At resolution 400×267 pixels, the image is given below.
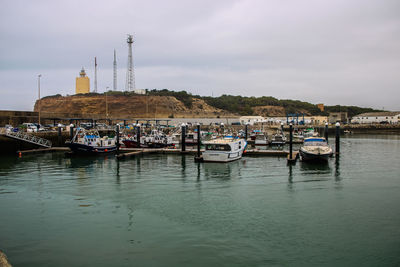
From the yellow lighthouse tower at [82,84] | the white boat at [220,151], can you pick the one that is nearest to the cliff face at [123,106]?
the yellow lighthouse tower at [82,84]

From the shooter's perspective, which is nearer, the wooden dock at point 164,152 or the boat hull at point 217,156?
the boat hull at point 217,156

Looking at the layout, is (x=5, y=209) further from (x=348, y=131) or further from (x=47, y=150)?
(x=348, y=131)

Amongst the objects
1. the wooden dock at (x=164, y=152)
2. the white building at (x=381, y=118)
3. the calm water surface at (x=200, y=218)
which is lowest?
the calm water surface at (x=200, y=218)

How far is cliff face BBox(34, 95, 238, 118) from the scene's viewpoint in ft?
488

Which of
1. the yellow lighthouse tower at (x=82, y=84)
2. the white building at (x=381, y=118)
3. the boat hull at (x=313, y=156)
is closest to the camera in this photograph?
the boat hull at (x=313, y=156)

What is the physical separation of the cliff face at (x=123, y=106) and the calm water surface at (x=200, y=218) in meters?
115

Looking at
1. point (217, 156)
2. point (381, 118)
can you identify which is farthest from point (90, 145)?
point (381, 118)

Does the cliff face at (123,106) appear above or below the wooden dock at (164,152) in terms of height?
above

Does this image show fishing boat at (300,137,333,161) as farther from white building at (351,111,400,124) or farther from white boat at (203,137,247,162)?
white building at (351,111,400,124)

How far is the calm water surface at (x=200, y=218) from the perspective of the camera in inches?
545

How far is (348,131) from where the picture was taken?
124 metres

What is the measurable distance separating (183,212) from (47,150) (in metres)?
38.4

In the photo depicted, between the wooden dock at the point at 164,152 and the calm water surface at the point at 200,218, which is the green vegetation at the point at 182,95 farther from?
the calm water surface at the point at 200,218

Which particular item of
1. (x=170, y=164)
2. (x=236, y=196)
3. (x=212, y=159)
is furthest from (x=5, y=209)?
(x=212, y=159)
